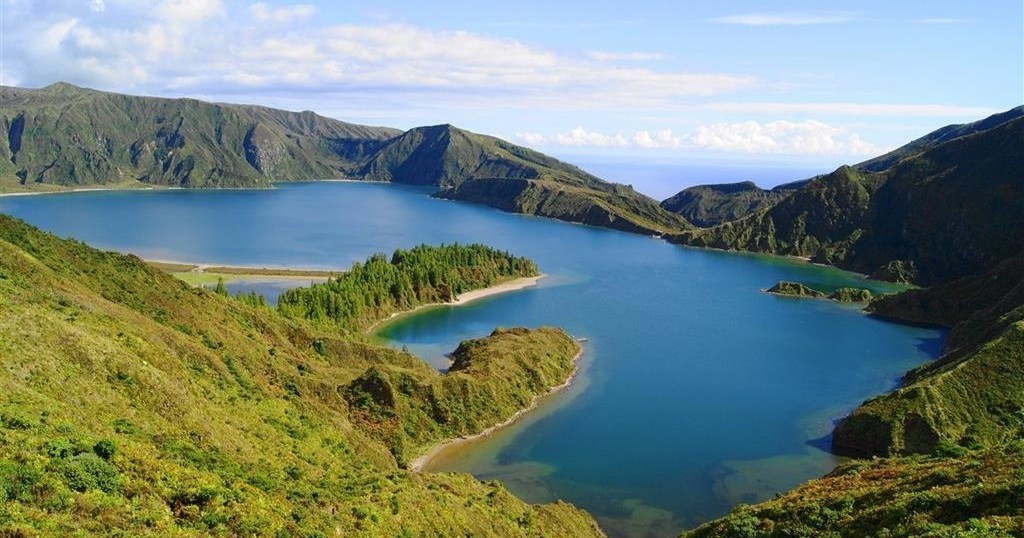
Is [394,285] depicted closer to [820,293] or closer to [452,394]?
[452,394]

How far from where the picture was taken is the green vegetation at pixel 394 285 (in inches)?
5207

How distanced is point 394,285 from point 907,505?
126804 millimetres

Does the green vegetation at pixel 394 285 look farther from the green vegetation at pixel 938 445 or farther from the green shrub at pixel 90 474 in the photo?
the green vegetation at pixel 938 445

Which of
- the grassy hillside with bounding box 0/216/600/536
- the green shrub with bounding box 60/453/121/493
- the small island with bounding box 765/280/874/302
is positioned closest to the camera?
the green shrub with bounding box 60/453/121/493

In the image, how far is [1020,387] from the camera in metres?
89.5

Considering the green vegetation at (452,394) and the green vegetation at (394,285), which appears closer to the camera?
the green vegetation at (452,394)

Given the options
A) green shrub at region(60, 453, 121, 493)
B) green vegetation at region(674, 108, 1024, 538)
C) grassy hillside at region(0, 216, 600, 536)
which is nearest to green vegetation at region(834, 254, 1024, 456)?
green vegetation at region(674, 108, 1024, 538)

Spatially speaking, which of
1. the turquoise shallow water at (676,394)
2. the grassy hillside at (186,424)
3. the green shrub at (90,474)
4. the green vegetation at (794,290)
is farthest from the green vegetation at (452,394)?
the green vegetation at (794,290)

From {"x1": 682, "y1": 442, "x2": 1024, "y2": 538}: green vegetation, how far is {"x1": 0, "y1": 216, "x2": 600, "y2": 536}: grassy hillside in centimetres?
1855

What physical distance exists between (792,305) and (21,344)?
17195 cm

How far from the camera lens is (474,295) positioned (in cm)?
17625

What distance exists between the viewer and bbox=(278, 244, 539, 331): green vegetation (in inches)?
5207

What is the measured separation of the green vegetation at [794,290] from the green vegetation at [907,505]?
5629 inches

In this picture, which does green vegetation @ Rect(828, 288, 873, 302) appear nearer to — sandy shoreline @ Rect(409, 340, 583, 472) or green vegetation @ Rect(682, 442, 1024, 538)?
sandy shoreline @ Rect(409, 340, 583, 472)
